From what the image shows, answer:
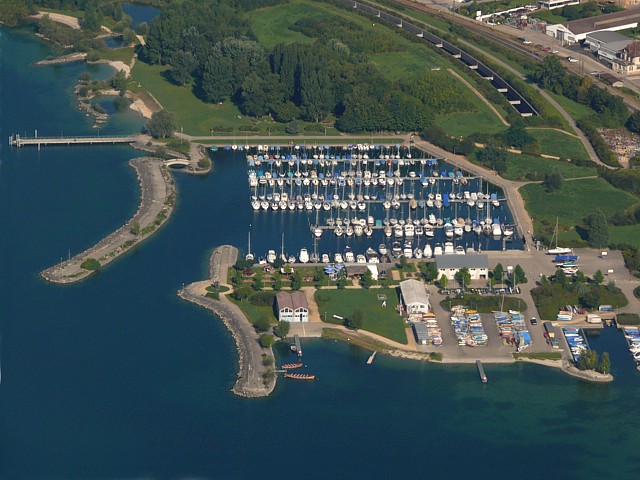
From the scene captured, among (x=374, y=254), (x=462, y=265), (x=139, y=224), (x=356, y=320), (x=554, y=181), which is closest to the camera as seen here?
(x=356, y=320)

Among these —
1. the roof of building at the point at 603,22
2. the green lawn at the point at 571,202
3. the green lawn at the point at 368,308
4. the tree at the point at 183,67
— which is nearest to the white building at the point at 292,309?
the green lawn at the point at 368,308

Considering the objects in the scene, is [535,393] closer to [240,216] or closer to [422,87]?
[240,216]

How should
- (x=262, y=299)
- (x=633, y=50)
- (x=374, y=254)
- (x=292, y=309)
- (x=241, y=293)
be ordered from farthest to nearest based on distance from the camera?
(x=633, y=50) < (x=374, y=254) < (x=241, y=293) < (x=262, y=299) < (x=292, y=309)

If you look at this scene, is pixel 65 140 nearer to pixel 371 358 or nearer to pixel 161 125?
pixel 161 125

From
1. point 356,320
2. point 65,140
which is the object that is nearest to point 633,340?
point 356,320

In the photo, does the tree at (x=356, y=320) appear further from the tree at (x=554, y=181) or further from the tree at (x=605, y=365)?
the tree at (x=554, y=181)

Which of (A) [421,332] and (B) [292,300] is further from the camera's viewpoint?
(B) [292,300]

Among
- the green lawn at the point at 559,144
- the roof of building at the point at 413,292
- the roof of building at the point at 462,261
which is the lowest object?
the green lawn at the point at 559,144

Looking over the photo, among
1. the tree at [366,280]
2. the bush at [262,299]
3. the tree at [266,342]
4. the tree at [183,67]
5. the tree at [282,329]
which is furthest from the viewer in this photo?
the tree at [183,67]
